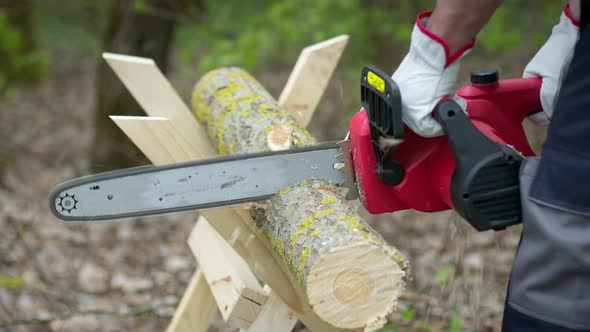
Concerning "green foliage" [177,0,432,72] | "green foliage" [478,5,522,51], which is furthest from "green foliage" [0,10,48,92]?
"green foliage" [478,5,522,51]

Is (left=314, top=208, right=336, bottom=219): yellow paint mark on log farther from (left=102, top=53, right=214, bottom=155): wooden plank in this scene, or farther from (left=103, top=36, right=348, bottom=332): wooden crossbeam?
(left=102, top=53, right=214, bottom=155): wooden plank

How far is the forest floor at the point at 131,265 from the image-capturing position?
334 centimetres

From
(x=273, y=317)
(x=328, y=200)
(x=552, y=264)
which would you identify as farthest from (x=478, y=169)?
(x=273, y=317)

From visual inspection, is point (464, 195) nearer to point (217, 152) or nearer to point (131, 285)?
point (217, 152)

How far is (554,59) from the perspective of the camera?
79.5 inches

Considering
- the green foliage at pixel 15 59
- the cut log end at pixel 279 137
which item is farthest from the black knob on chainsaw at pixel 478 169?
the green foliage at pixel 15 59

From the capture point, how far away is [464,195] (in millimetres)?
1799

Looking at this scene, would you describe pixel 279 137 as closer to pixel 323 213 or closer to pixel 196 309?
pixel 323 213

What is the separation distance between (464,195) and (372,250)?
0.30 metres

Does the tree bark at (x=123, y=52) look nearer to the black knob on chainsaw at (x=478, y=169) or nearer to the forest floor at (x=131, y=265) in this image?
the forest floor at (x=131, y=265)

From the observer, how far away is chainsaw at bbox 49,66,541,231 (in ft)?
5.91

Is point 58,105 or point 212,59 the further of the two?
point 58,105

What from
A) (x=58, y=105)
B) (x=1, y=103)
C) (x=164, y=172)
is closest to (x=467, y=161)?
(x=164, y=172)

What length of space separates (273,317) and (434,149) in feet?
2.74
